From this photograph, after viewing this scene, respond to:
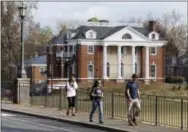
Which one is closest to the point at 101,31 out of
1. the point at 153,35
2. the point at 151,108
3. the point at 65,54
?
the point at 65,54

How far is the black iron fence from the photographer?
20.5m

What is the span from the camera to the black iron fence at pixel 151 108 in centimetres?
2048

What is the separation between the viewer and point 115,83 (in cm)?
8506

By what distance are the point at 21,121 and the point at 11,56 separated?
47.3m

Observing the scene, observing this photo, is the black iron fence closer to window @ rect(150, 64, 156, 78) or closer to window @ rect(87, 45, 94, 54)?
window @ rect(87, 45, 94, 54)

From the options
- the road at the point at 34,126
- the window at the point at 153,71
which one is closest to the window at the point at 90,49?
the window at the point at 153,71

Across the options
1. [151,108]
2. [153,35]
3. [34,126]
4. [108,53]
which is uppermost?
[153,35]

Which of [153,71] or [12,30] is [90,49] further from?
[12,30]

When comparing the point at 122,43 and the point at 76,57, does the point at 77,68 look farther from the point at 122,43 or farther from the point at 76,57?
the point at 122,43

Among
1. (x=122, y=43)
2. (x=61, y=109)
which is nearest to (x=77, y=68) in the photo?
(x=122, y=43)

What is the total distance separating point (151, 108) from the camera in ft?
72.7

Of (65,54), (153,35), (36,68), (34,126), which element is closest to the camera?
(34,126)

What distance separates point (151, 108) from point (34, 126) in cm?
465

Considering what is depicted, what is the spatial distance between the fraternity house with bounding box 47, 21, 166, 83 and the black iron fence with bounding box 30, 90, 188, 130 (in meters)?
57.1
